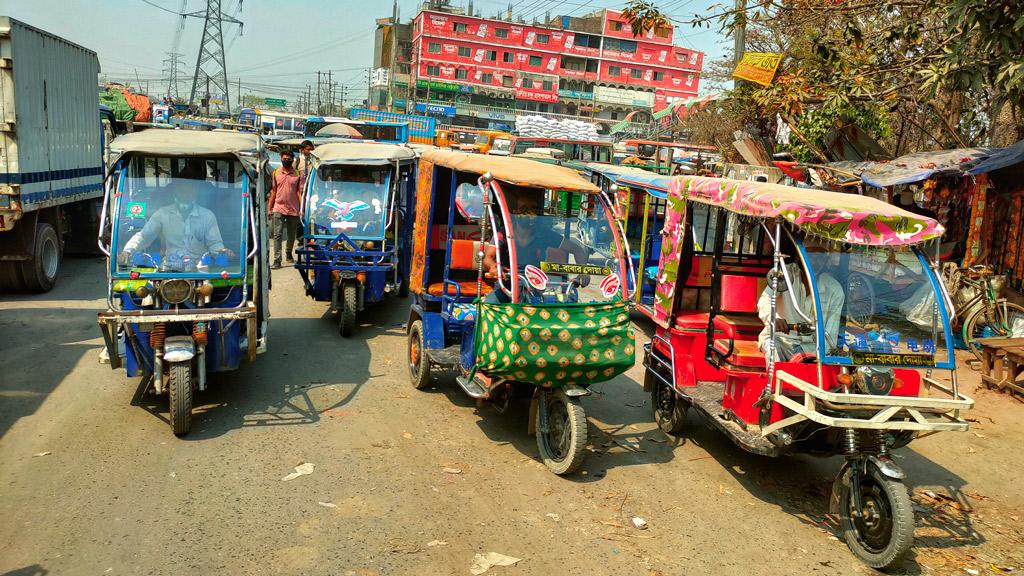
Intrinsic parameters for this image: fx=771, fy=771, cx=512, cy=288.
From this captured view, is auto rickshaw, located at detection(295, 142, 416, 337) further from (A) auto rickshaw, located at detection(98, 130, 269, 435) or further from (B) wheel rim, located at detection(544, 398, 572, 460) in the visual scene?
(B) wheel rim, located at detection(544, 398, 572, 460)

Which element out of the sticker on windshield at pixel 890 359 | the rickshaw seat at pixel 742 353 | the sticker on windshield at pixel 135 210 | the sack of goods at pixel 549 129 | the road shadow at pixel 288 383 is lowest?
the road shadow at pixel 288 383

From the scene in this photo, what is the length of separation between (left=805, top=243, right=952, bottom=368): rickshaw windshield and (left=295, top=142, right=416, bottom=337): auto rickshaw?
19.6 ft

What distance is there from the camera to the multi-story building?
3088 inches

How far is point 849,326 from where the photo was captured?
18.0ft

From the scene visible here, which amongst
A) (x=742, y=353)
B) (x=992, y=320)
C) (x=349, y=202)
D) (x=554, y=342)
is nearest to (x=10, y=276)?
(x=349, y=202)

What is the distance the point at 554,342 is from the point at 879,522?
95.7 inches

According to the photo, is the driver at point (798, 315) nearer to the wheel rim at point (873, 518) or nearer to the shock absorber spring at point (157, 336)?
the wheel rim at point (873, 518)

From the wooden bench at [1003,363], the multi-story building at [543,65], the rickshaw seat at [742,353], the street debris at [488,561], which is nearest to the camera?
the street debris at [488,561]

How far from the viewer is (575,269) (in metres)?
6.40

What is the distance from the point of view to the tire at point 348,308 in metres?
9.68

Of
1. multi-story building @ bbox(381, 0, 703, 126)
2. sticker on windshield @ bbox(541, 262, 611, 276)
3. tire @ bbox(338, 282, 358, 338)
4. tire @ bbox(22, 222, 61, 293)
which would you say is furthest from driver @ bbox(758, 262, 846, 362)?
multi-story building @ bbox(381, 0, 703, 126)

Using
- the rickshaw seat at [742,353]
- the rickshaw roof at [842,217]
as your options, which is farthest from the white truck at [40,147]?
the rickshaw roof at [842,217]

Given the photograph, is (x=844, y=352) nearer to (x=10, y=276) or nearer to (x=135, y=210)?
(x=135, y=210)

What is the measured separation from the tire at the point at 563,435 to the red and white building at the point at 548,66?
70030 millimetres
